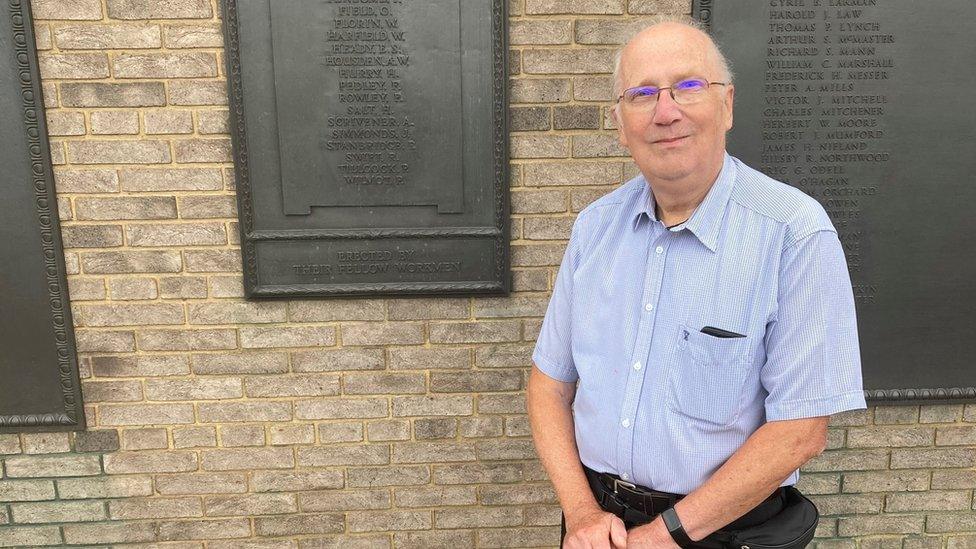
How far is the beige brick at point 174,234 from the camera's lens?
2.55 metres

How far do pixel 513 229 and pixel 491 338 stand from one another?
47 cm

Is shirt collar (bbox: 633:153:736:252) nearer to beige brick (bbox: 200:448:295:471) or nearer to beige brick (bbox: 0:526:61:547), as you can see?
beige brick (bbox: 200:448:295:471)

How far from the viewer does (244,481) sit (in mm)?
2754

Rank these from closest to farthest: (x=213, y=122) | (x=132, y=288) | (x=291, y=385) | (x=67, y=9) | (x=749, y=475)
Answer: (x=749, y=475), (x=67, y=9), (x=213, y=122), (x=132, y=288), (x=291, y=385)

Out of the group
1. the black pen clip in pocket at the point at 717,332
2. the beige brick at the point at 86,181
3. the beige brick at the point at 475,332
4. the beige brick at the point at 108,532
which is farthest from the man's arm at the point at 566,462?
the beige brick at the point at 108,532

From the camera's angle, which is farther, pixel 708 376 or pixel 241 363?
pixel 241 363

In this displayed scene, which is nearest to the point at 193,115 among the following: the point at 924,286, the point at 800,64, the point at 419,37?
the point at 419,37

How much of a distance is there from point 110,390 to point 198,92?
4.24ft

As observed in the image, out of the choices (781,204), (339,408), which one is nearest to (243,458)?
(339,408)

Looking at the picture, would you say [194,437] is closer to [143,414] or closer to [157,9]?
[143,414]

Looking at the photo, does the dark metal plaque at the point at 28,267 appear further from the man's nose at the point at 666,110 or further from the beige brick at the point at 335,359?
the man's nose at the point at 666,110

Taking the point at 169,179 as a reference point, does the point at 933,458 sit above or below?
below

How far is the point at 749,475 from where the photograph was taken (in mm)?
1478

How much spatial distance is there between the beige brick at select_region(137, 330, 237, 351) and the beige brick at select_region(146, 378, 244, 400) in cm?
14
